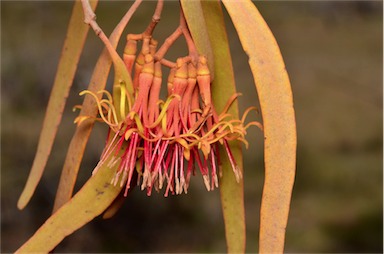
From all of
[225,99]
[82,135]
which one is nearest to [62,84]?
[82,135]

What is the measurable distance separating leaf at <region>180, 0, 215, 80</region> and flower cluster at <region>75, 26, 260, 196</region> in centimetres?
2

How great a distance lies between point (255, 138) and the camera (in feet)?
13.0

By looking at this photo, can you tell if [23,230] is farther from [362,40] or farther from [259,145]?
[362,40]

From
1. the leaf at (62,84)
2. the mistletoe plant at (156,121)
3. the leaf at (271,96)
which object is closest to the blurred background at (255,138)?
the leaf at (62,84)

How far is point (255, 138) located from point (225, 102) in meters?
3.05

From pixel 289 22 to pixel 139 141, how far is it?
352 cm

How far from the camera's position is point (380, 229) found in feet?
10.7

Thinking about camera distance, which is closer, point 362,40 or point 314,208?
point 314,208

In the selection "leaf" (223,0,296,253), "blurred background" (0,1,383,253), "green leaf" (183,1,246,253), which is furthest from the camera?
"blurred background" (0,1,383,253)

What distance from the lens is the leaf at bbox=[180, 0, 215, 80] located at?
851mm

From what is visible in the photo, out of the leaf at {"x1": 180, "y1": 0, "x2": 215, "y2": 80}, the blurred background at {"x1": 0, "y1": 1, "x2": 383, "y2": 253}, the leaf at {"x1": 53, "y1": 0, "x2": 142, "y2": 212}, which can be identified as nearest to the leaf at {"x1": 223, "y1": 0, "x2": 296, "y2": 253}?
the leaf at {"x1": 180, "y1": 0, "x2": 215, "y2": 80}

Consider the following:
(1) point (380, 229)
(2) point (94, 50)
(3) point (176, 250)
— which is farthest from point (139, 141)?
(2) point (94, 50)

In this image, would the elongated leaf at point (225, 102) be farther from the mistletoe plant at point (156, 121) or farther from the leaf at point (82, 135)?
the leaf at point (82, 135)

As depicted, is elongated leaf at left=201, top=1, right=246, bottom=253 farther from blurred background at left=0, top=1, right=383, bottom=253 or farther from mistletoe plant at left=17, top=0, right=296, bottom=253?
blurred background at left=0, top=1, right=383, bottom=253
